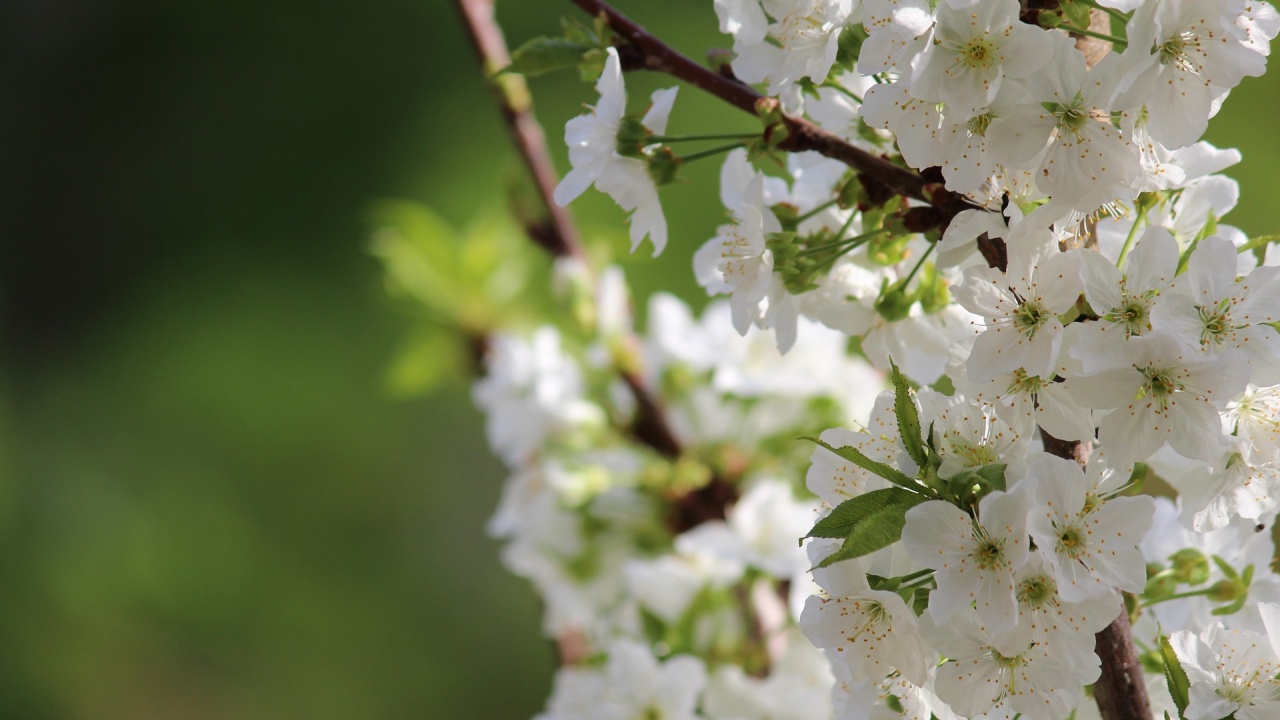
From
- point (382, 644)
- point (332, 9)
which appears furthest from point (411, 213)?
point (332, 9)

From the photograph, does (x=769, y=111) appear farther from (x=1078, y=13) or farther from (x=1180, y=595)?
(x=1180, y=595)

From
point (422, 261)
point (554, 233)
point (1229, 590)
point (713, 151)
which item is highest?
point (422, 261)

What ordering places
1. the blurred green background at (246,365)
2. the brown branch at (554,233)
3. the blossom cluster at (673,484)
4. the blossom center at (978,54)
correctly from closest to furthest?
the blossom center at (978,54)
the blossom cluster at (673,484)
the brown branch at (554,233)
the blurred green background at (246,365)

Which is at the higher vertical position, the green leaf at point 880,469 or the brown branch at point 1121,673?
the green leaf at point 880,469

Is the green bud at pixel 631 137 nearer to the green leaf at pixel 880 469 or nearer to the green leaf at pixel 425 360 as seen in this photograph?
the green leaf at pixel 880 469

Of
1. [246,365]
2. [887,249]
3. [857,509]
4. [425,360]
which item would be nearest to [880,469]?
[857,509]

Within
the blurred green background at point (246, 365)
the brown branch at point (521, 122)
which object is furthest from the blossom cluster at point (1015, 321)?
the blurred green background at point (246, 365)

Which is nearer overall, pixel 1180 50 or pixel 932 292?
pixel 1180 50

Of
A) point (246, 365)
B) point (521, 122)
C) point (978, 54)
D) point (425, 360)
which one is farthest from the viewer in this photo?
point (246, 365)
